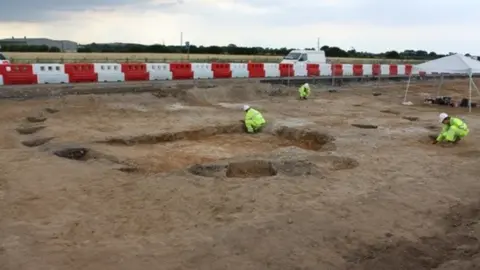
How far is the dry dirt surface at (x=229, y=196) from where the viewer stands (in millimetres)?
5613

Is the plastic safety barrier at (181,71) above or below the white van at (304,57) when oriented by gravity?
below

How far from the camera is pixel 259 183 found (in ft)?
27.1

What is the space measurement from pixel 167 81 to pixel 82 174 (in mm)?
14350

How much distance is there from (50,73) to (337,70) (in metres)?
16.5

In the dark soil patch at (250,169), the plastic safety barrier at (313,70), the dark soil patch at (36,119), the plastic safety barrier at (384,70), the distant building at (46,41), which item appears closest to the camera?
the dark soil patch at (250,169)

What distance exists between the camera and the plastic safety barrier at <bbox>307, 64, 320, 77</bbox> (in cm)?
2753

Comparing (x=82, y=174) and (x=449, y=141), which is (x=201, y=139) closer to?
(x=82, y=174)

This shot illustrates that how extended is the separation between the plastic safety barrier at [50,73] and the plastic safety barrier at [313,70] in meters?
13.7

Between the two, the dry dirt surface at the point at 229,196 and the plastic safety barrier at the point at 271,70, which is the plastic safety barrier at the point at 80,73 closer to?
the dry dirt surface at the point at 229,196

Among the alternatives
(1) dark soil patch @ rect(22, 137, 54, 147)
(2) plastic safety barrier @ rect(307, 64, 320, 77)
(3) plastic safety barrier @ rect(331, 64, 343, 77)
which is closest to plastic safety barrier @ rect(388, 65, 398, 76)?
(3) plastic safety barrier @ rect(331, 64, 343, 77)

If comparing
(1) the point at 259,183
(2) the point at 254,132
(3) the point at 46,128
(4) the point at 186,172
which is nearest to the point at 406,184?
(1) the point at 259,183

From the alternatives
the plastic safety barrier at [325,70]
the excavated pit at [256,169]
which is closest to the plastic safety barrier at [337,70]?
the plastic safety barrier at [325,70]

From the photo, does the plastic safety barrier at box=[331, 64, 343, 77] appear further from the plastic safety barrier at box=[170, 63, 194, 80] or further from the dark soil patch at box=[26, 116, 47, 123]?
the dark soil patch at box=[26, 116, 47, 123]

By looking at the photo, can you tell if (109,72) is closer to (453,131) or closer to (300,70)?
(300,70)
